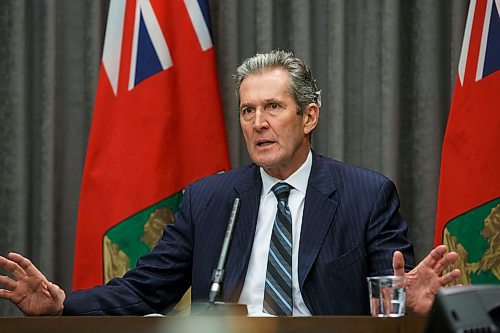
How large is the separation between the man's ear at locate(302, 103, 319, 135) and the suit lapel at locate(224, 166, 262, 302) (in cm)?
23

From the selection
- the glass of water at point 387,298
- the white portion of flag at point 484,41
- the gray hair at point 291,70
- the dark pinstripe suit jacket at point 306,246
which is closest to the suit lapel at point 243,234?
the dark pinstripe suit jacket at point 306,246

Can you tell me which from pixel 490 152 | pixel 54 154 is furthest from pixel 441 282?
pixel 54 154

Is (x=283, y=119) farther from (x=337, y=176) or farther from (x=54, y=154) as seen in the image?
(x=54, y=154)

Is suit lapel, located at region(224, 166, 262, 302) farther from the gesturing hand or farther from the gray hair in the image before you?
the gesturing hand

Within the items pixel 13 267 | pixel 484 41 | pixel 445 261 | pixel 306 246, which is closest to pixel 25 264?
pixel 13 267

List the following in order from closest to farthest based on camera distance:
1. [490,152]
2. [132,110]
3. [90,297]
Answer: [90,297], [490,152], [132,110]

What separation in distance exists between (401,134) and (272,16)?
2.60 ft

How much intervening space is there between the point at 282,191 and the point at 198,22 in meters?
1.07

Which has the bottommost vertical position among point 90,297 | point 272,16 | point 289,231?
point 90,297

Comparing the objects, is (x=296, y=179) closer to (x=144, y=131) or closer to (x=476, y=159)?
(x=476, y=159)

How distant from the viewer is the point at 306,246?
2799 millimetres

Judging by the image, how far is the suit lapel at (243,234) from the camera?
9.18 feet

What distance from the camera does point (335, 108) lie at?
3.90m

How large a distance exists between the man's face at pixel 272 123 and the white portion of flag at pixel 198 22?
720 mm
